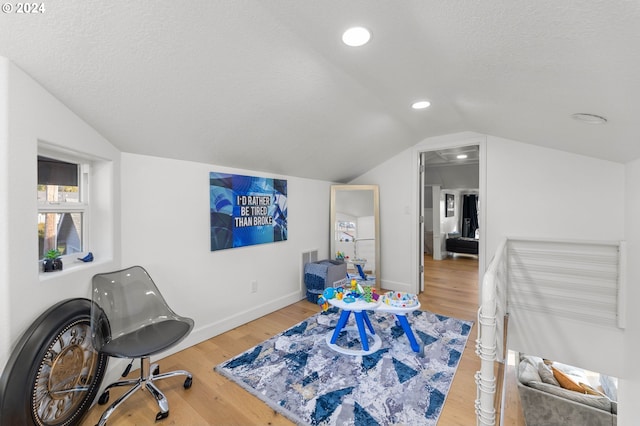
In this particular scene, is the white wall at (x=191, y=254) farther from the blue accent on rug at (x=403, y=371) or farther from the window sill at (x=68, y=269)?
the blue accent on rug at (x=403, y=371)

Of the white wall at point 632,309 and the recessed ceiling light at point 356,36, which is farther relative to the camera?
the white wall at point 632,309

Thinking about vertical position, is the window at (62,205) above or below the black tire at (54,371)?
above

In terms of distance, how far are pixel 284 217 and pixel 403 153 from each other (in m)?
2.01

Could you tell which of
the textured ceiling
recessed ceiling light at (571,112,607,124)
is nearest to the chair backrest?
the textured ceiling

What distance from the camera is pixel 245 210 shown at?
299 centimetres

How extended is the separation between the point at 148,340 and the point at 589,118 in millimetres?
3185

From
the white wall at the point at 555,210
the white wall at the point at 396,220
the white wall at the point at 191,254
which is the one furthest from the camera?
the white wall at the point at 396,220

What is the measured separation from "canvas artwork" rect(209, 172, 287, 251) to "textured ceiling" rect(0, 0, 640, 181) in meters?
0.40

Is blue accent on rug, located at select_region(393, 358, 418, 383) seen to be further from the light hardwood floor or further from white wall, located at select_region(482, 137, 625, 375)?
white wall, located at select_region(482, 137, 625, 375)

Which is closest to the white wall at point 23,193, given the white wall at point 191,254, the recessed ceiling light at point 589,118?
the white wall at point 191,254

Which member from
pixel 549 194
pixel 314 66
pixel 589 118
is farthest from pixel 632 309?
pixel 314 66

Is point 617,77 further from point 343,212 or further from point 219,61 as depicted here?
point 343,212

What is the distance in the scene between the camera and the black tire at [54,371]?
1.20 meters

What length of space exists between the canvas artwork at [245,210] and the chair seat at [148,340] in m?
0.89
